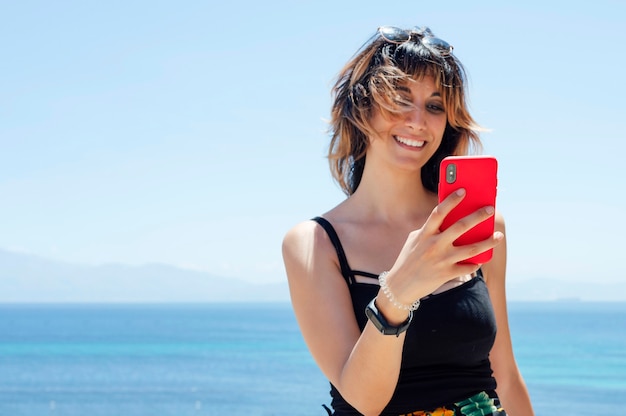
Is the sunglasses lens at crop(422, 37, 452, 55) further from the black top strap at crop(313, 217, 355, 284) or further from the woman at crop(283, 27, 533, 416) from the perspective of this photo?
the black top strap at crop(313, 217, 355, 284)

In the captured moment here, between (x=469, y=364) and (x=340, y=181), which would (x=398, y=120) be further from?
(x=469, y=364)

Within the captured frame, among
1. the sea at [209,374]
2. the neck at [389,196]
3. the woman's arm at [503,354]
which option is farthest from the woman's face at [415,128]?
the sea at [209,374]

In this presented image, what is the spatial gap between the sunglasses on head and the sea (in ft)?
130

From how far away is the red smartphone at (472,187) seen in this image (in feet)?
5.95

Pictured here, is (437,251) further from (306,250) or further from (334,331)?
(306,250)

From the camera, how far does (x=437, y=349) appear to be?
94.0 inches

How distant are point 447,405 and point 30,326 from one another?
126600 millimetres

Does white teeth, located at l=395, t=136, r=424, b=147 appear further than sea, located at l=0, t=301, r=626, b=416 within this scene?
No

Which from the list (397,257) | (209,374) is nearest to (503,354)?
(397,257)

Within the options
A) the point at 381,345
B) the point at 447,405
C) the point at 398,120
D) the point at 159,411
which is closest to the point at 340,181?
the point at 398,120

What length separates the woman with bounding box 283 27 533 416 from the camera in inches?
92.0

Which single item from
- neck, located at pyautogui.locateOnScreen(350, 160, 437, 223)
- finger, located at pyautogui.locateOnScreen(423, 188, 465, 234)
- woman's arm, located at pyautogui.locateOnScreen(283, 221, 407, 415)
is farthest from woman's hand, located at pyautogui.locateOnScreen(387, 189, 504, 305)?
neck, located at pyautogui.locateOnScreen(350, 160, 437, 223)

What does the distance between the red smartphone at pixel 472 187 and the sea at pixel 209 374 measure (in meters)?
A: 40.3

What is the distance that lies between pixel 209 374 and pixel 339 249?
57317mm
